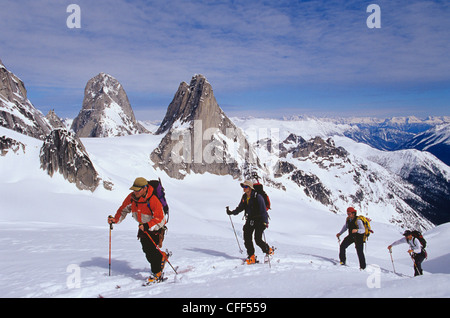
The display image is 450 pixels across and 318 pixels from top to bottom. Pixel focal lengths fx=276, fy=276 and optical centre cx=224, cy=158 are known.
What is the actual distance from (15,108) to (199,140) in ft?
170

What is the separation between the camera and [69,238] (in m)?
13.8

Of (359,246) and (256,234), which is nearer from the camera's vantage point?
(256,234)

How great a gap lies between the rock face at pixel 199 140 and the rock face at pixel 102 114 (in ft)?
124

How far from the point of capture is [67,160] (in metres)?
40.8

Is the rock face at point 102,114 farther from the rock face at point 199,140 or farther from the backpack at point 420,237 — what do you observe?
the backpack at point 420,237

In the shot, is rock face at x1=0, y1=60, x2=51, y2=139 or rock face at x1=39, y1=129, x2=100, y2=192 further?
rock face at x1=0, y1=60, x2=51, y2=139

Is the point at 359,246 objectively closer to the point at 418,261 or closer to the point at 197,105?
the point at 418,261

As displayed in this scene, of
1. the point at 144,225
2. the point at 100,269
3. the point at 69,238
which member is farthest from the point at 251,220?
the point at 69,238

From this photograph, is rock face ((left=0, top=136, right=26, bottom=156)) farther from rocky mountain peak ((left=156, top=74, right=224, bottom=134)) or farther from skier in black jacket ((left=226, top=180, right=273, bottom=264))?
rocky mountain peak ((left=156, top=74, right=224, bottom=134))

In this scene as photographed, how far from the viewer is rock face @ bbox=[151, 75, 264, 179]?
86.7 meters

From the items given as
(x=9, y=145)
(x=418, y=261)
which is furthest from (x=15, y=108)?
(x=418, y=261)

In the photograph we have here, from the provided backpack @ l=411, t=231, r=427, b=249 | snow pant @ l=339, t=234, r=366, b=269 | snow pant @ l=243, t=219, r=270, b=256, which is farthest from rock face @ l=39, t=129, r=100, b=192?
backpack @ l=411, t=231, r=427, b=249

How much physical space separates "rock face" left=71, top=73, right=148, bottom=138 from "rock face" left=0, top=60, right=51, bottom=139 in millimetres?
58272
